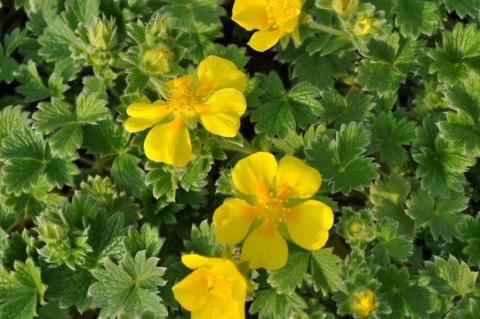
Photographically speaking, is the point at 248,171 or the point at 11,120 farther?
the point at 11,120

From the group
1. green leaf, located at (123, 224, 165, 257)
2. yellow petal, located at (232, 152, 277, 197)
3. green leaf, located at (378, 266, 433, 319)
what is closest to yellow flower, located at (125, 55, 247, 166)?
yellow petal, located at (232, 152, 277, 197)

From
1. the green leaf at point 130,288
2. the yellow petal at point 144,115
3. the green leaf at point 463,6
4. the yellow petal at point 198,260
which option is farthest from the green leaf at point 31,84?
the green leaf at point 463,6

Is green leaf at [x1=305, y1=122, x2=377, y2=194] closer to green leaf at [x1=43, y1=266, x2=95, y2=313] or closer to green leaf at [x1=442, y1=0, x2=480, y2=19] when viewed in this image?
green leaf at [x1=442, y1=0, x2=480, y2=19]

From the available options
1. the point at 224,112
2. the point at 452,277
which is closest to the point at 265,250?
the point at 224,112

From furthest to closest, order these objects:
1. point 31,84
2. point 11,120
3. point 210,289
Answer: point 31,84 < point 11,120 < point 210,289

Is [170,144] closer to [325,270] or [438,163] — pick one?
[325,270]

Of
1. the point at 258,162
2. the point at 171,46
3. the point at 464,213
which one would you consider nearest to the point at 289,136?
the point at 258,162

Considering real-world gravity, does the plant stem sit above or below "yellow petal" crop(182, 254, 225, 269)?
above
